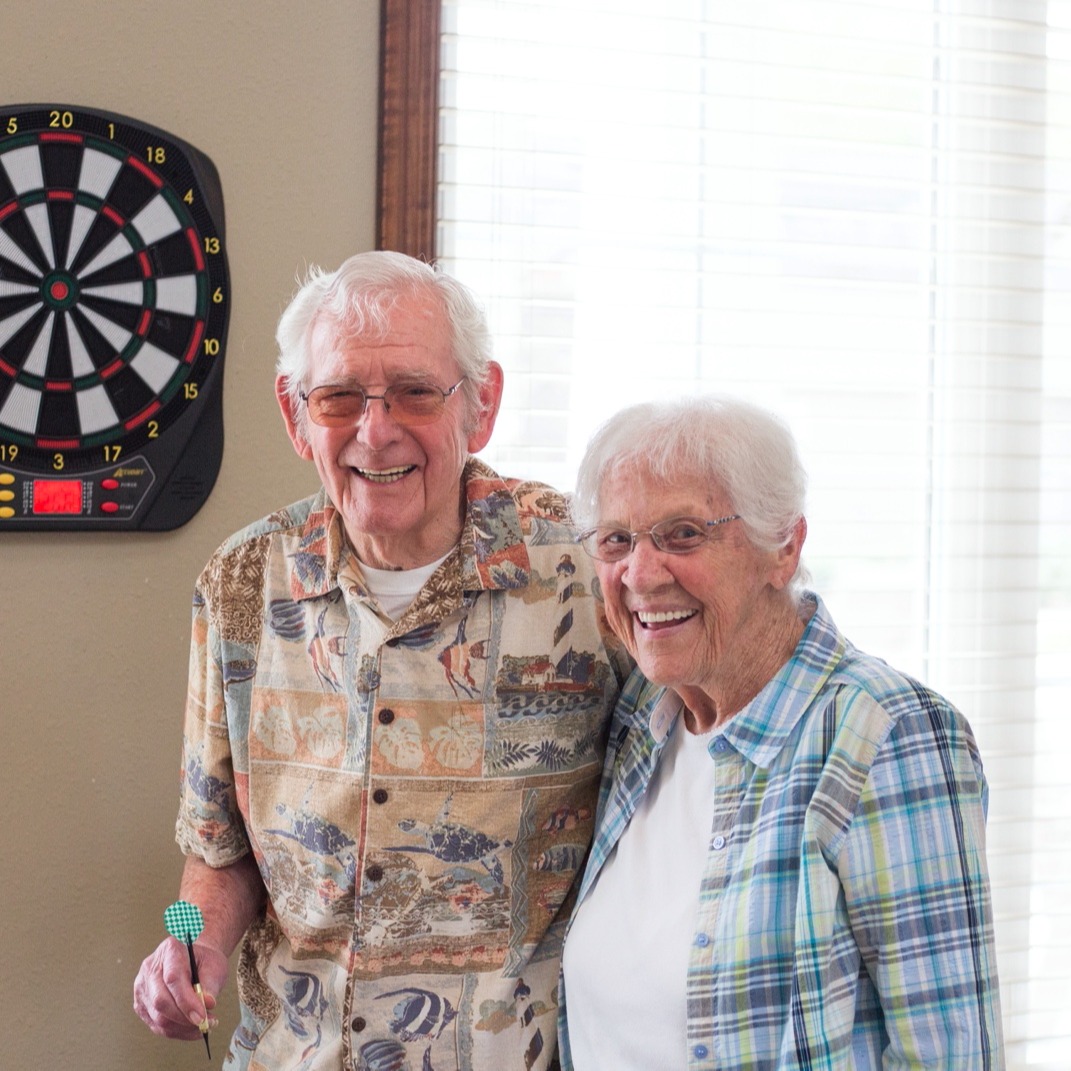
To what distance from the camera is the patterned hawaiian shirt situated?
151 cm

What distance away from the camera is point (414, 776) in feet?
4.98

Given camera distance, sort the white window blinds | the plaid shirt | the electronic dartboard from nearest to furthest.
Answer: the plaid shirt, the electronic dartboard, the white window blinds

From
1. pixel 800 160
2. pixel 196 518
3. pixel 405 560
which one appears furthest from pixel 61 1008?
pixel 800 160

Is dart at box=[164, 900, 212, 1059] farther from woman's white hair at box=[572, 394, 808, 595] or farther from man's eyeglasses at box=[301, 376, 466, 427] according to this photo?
woman's white hair at box=[572, 394, 808, 595]

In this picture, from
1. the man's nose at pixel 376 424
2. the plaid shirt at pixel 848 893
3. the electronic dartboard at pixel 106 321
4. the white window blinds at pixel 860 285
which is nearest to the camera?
the plaid shirt at pixel 848 893

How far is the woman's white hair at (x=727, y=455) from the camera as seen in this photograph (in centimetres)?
135

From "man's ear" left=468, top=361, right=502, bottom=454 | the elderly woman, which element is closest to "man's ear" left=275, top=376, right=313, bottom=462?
"man's ear" left=468, top=361, right=502, bottom=454

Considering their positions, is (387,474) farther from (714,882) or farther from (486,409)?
(714,882)

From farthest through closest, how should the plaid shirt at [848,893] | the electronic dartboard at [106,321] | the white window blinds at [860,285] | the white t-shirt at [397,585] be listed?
1. the white window blinds at [860,285]
2. the electronic dartboard at [106,321]
3. the white t-shirt at [397,585]
4. the plaid shirt at [848,893]

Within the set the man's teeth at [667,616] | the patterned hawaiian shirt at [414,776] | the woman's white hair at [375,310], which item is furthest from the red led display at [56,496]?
the man's teeth at [667,616]

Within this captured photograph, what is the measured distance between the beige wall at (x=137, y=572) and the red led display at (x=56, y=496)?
60 millimetres

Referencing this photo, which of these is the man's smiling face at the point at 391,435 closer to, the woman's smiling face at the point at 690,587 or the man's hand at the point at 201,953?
the woman's smiling face at the point at 690,587

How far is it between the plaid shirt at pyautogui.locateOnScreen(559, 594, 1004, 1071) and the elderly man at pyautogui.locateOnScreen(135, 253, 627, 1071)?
301 millimetres

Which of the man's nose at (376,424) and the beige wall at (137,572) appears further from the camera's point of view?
the beige wall at (137,572)
